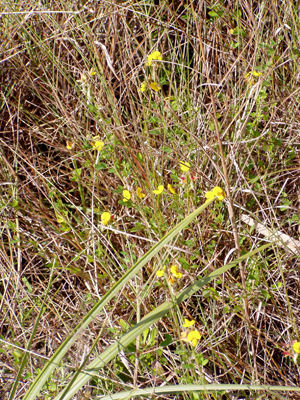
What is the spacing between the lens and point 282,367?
1257mm

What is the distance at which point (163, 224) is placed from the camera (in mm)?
1387

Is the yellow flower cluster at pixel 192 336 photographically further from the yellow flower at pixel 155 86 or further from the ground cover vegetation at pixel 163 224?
the yellow flower at pixel 155 86

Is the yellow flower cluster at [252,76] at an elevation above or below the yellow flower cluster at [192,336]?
above

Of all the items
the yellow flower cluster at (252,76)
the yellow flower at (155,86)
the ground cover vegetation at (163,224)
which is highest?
the yellow flower at (155,86)

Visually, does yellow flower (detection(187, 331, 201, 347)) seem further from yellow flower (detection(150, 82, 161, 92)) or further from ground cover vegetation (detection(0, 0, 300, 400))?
yellow flower (detection(150, 82, 161, 92))

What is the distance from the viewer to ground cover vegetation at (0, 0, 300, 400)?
1.21m

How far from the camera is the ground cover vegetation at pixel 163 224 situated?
121 cm

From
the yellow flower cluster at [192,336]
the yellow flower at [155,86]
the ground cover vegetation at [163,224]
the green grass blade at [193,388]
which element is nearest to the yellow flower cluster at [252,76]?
the ground cover vegetation at [163,224]

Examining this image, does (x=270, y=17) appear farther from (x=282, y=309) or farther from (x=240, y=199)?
(x=282, y=309)

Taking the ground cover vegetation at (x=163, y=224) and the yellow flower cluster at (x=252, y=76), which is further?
the yellow flower cluster at (x=252, y=76)

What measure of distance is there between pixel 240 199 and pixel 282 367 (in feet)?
2.16

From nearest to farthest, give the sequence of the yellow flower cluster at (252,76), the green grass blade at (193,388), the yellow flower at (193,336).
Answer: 1. the green grass blade at (193,388)
2. the yellow flower at (193,336)
3. the yellow flower cluster at (252,76)

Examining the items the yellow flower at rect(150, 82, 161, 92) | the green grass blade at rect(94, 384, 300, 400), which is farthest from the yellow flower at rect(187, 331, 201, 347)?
the yellow flower at rect(150, 82, 161, 92)

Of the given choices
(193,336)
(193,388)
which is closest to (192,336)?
(193,336)
